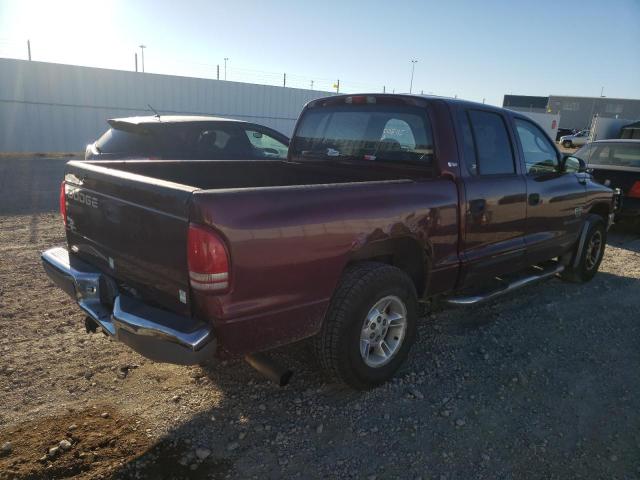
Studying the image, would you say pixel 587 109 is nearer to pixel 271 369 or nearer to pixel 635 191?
pixel 635 191

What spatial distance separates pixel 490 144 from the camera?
13.3 feet

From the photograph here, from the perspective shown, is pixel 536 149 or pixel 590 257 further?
pixel 590 257

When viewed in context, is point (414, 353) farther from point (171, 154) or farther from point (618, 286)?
point (171, 154)

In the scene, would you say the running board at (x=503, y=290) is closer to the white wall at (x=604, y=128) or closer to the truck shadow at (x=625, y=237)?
the truck shadow at (x=625, y=237)

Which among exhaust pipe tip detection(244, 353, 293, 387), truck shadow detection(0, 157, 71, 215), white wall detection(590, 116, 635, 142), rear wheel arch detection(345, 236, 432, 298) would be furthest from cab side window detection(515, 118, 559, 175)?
white wall detection(590, 116, 635, 142)

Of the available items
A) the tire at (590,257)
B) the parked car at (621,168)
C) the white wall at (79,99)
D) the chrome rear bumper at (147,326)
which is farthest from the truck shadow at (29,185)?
the parked car at (621,168)

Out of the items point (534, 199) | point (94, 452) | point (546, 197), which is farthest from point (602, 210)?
point (94, 452)

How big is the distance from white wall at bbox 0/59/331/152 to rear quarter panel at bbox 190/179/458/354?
58.4 feet

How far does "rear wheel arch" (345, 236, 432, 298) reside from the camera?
10.3 ft

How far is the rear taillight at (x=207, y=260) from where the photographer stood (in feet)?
7.44

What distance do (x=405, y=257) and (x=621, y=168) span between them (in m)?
6.50

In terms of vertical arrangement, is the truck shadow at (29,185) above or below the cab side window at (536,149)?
below

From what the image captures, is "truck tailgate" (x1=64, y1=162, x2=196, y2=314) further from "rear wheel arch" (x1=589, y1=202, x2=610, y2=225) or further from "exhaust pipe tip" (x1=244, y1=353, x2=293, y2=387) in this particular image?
"rear wheel arch" (x1=589, y1=202, x2=610, y2=225)

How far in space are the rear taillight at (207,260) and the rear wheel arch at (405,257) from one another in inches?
39.2
